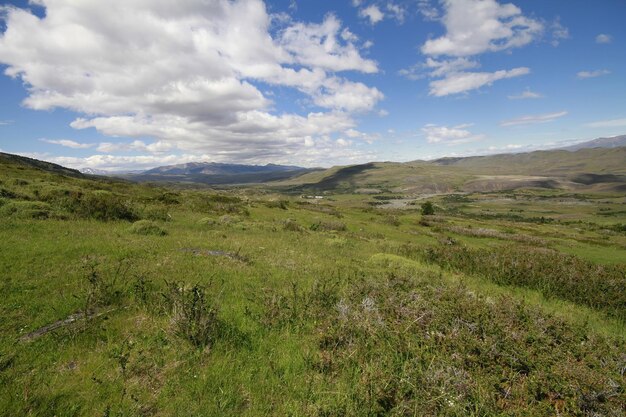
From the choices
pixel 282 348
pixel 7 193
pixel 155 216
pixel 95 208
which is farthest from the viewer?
pixel 155 216

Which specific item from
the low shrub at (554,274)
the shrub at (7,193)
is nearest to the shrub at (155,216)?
the shrub at (7,193)

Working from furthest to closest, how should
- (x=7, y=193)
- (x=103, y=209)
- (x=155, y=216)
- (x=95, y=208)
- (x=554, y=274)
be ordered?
(x=155, y=216) < (x=7, y=193) < (x=103, y=209) < (x=95, y=208) < (x=554, y=274)

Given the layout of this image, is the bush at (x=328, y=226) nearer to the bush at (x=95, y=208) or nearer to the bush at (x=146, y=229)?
the bush at (x=95, y=208)

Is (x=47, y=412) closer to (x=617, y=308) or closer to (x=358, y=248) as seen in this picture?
(x=617, y=308)

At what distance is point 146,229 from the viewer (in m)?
18.2

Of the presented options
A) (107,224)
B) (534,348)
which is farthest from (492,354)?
(107,224)

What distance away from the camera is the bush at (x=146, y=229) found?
58.6ft

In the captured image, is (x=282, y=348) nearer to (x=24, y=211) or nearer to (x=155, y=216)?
(x=24, y=211)

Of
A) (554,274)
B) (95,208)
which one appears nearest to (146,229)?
(95,208)

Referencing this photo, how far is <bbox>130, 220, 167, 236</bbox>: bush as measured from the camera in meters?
17.9

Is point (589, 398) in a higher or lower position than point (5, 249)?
lower

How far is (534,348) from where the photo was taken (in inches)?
234

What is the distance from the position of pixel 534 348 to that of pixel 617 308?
356 inches

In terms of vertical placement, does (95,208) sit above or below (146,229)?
above
